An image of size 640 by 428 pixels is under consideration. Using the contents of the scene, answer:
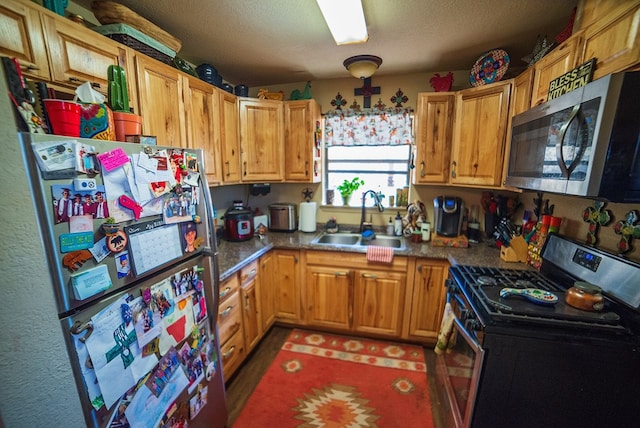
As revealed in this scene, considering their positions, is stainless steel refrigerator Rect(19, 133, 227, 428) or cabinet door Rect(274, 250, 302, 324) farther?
cabinet door Rect(274, 250, 302, 324)

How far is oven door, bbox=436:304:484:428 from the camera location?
3.54 feet

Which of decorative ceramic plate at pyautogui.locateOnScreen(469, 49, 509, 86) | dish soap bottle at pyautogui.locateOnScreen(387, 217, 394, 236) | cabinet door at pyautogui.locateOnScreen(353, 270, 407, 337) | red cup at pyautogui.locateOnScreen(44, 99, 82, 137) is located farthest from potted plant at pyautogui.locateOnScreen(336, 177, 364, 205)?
red cup at pyautogui.locateOnScreen(44, 99, 82, 137)

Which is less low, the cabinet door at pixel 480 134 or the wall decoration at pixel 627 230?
the cabinet door at pixel 480 134

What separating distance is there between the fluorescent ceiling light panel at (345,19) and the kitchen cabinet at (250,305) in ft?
5.44

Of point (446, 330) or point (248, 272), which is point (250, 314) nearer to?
point (248, 272)

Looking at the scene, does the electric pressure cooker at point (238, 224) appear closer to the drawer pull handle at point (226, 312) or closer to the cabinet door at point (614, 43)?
the drawer pull handle at point (226, 312)

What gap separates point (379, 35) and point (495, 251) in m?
1.79

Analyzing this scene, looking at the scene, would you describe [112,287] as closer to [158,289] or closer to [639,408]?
[158,289]

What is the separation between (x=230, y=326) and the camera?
5.72ft

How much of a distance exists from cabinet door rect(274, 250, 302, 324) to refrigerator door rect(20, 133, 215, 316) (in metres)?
1.23

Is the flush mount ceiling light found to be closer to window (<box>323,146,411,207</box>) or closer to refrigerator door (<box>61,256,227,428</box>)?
window (<box>323,146,411,207</box>)

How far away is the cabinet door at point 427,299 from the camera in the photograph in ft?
→ 6.59

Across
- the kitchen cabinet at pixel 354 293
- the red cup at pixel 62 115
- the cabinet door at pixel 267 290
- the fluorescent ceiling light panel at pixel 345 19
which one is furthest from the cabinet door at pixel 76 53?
the kitchen cabinet at pixel 354 293

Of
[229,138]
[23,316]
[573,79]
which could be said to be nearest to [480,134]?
[573,79]
